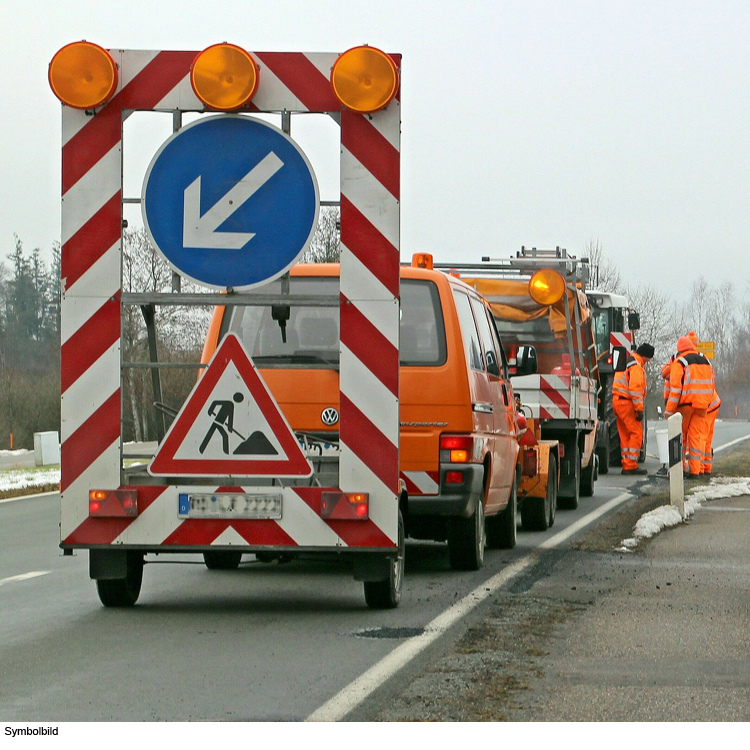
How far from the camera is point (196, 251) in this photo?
7.77 meters

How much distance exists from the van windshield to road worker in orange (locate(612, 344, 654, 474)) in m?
14.1

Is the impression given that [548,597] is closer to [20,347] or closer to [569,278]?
[569,278]

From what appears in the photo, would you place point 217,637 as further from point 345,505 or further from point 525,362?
point 525,362

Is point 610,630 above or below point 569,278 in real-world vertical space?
below

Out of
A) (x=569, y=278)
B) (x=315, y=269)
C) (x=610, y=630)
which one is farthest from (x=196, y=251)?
(x=569, y=278)

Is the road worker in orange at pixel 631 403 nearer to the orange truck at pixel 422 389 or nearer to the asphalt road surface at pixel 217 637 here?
the asphalt road surface at pixel 217 637

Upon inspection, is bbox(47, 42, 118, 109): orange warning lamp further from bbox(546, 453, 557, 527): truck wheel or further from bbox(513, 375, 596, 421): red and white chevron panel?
bbox(513, 375, 596, 421): red and white chevron panel

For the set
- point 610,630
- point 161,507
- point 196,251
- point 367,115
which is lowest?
point 610,630

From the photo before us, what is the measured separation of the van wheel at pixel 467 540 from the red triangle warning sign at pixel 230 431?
2.49 metres

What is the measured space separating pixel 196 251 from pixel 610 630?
3041 mm

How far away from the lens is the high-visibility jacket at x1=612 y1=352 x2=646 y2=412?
23922 millimetres

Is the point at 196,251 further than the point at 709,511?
No

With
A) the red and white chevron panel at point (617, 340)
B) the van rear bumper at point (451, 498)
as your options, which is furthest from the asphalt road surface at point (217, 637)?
the red and white chevron panel at point (617, 340)

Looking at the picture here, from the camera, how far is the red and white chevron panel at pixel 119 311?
784 centimetres
